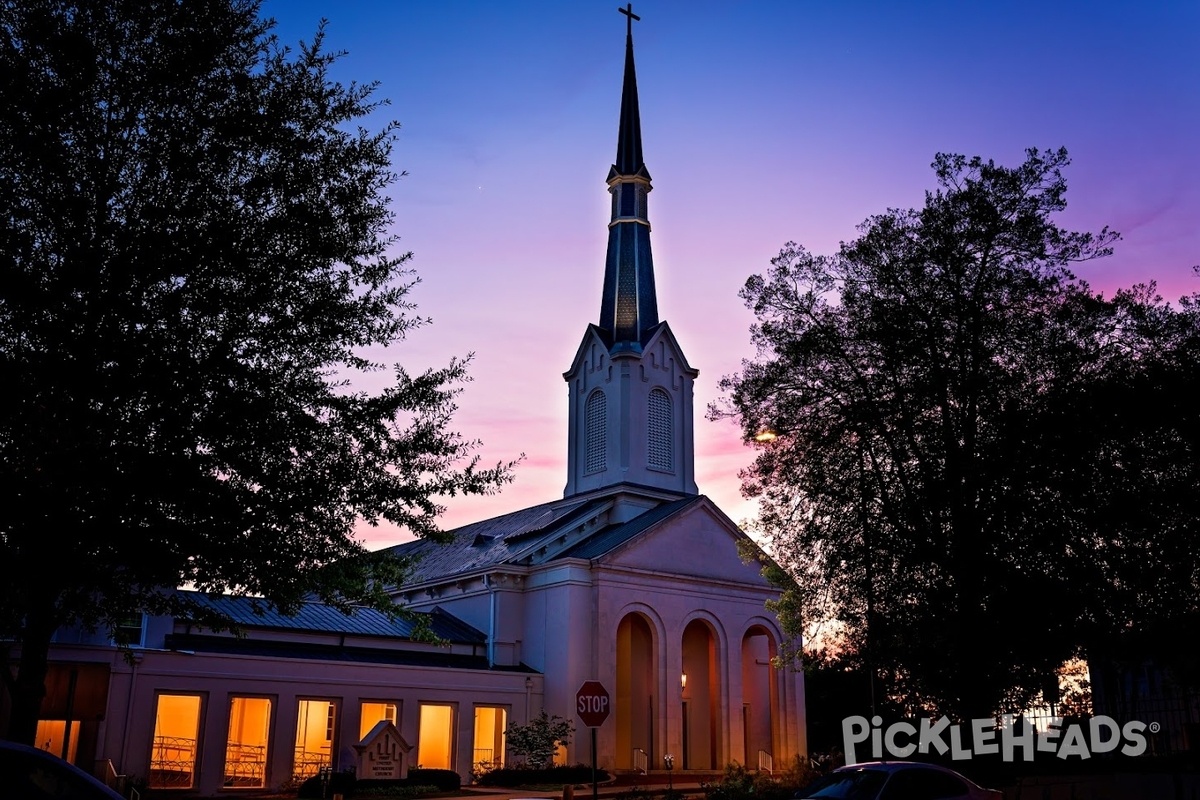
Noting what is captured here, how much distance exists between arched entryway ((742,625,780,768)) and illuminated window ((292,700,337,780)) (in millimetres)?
18281

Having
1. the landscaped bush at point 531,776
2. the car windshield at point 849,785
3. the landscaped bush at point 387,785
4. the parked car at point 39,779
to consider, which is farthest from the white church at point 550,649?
the parked car at point 39,779

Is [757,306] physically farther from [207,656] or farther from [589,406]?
[589,406]

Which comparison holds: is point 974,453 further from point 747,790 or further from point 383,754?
point 383,754

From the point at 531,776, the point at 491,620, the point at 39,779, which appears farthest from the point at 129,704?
the point at 39,779

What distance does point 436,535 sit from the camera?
640 inches

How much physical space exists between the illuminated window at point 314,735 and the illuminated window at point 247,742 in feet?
3.78

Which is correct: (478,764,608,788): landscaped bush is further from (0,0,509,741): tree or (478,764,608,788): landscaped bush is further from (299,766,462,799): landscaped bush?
(0,0,509,741): tree

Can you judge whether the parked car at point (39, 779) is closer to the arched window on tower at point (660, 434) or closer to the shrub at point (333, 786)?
the shrub at point (333, 786)

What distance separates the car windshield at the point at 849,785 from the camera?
14.5m

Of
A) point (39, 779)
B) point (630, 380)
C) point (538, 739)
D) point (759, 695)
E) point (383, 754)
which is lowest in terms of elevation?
point (383, 754)

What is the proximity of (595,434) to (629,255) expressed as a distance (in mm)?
9743

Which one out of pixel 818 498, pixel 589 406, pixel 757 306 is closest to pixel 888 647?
pixel 818 498

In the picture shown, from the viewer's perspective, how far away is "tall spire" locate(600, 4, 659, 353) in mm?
50872

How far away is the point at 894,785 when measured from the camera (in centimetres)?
1450
